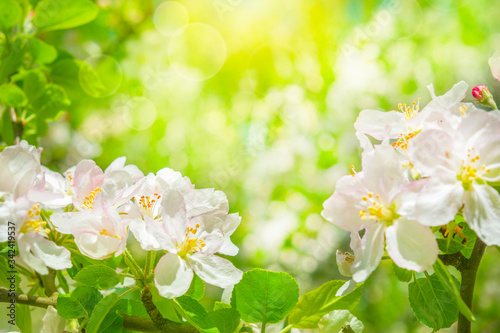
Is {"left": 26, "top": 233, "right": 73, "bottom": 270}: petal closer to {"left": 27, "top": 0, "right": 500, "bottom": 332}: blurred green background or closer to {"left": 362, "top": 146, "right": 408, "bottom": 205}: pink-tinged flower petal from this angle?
{"left": 362, "top": 146, "right": 408, "bottom": 205}: pink-tinged flower petal

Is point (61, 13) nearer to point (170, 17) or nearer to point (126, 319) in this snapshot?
point (126, 319)

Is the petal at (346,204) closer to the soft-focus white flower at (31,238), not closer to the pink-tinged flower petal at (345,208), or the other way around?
the pink-tinged flower petal at (345,208)

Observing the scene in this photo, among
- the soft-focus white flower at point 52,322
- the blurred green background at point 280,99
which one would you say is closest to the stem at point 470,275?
the soft-focus white flower at point 52,322

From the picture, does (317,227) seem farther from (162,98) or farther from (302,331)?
(302,331)

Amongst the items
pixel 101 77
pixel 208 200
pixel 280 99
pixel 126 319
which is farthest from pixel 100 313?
pixel 280 99

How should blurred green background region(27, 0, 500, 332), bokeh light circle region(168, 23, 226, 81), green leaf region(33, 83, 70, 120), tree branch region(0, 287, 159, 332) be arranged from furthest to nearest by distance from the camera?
bokeh light circle region(168, 23, 226, 81)
blurred green background region(27, 0, 500, 332)
green leaf region(33, 83, 70, 120)
tree branch region(0, 287, 159, 332)

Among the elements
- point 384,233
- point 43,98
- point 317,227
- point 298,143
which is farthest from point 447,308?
point 298,143

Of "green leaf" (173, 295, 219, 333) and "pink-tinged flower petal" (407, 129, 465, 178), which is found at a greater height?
"pink-tinged flower petal" (407, 129, 465, 178)

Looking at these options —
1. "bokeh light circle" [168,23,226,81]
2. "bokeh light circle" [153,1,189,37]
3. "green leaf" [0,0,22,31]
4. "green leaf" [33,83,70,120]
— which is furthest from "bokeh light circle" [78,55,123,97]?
"bokeh light circle" [168,23,226,81]
